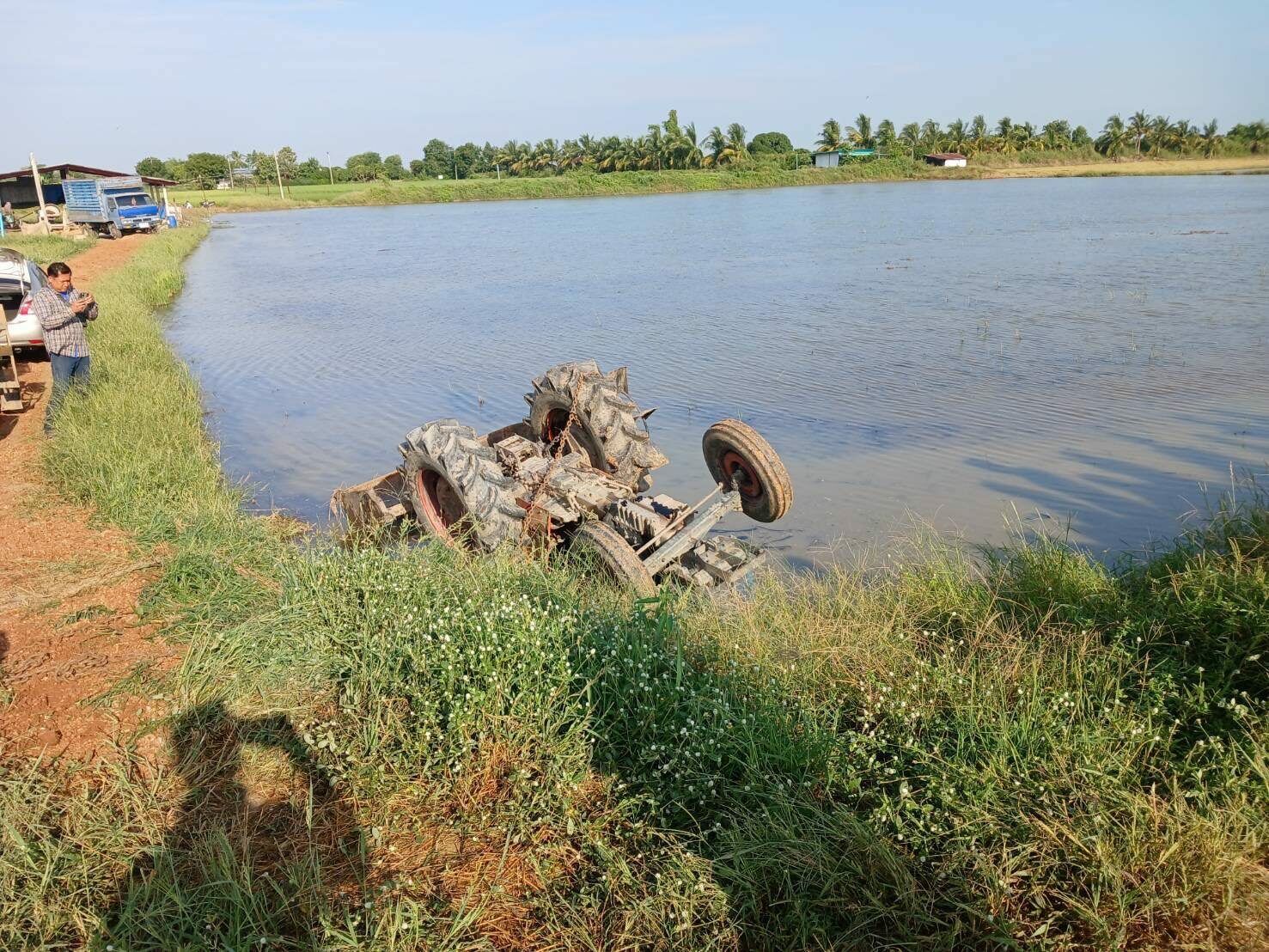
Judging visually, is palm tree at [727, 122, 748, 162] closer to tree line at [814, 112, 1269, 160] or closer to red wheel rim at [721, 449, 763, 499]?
tree line at [814, 112, 1269, 160]

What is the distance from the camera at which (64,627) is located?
190 inches

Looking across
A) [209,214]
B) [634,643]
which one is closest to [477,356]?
[634,643]

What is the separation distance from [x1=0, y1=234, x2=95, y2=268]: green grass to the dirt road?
22925mm

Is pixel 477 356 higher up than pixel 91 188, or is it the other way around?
pixel 91 188

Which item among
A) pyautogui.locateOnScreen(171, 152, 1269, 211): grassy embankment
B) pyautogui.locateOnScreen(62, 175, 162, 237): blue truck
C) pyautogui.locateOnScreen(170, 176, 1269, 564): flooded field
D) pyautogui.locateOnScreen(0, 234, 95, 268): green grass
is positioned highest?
pyautogui.locateOnScreen(171, 152, 1269, 211): grassy embankment

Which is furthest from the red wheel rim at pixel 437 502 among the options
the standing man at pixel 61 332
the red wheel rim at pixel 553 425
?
the standing man at pixel 61 332

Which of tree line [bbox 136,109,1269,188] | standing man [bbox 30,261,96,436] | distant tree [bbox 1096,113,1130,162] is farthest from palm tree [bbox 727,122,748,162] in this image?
standing man [bbox 30,261,96,436]

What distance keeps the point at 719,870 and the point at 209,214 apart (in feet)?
246

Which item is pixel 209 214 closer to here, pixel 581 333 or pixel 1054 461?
pixel 581 333

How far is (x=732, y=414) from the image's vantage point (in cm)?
1169

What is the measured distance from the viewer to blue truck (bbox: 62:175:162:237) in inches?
1640

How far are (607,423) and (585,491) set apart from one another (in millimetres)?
1019

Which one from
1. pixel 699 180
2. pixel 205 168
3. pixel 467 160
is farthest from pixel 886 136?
pixel 205 168

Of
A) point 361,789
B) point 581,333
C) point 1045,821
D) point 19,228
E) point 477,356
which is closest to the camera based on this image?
point 1045,821
